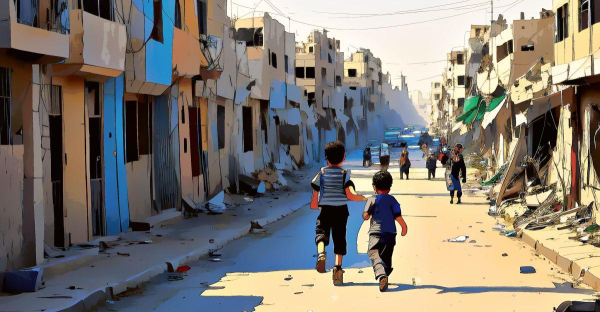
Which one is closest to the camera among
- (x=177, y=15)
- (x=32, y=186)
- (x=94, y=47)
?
(x=32, y=186)

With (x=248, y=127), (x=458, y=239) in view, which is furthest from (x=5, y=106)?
(x=248, y=127)

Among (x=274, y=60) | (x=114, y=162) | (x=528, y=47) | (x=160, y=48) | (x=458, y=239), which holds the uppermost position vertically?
(x=528, y=47)

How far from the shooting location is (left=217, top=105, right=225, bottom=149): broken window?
82.5ft

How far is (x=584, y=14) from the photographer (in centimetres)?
1595

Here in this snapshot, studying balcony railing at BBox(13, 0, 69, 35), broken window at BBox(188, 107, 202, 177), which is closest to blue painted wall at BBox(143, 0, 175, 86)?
broken window at BBox(188, 107, 202, 177)

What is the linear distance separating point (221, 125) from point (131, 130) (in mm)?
8555

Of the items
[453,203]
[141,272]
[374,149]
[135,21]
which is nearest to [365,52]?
[374,149]

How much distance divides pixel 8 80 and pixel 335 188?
4.64m

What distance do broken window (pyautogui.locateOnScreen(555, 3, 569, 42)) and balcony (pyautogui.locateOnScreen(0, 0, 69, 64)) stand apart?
35.9 feet

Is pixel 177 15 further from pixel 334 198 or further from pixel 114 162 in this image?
pixel 334 198

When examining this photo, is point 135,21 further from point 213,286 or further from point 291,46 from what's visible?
point 291,46

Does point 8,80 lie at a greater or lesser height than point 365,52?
lesser

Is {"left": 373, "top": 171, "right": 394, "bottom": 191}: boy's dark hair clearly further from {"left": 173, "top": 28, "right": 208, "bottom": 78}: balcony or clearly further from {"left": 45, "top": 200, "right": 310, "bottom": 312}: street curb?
{"left": 173, "top": 28, "right": 208, "bottom": 78}: balcony

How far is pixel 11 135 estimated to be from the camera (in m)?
10.3
